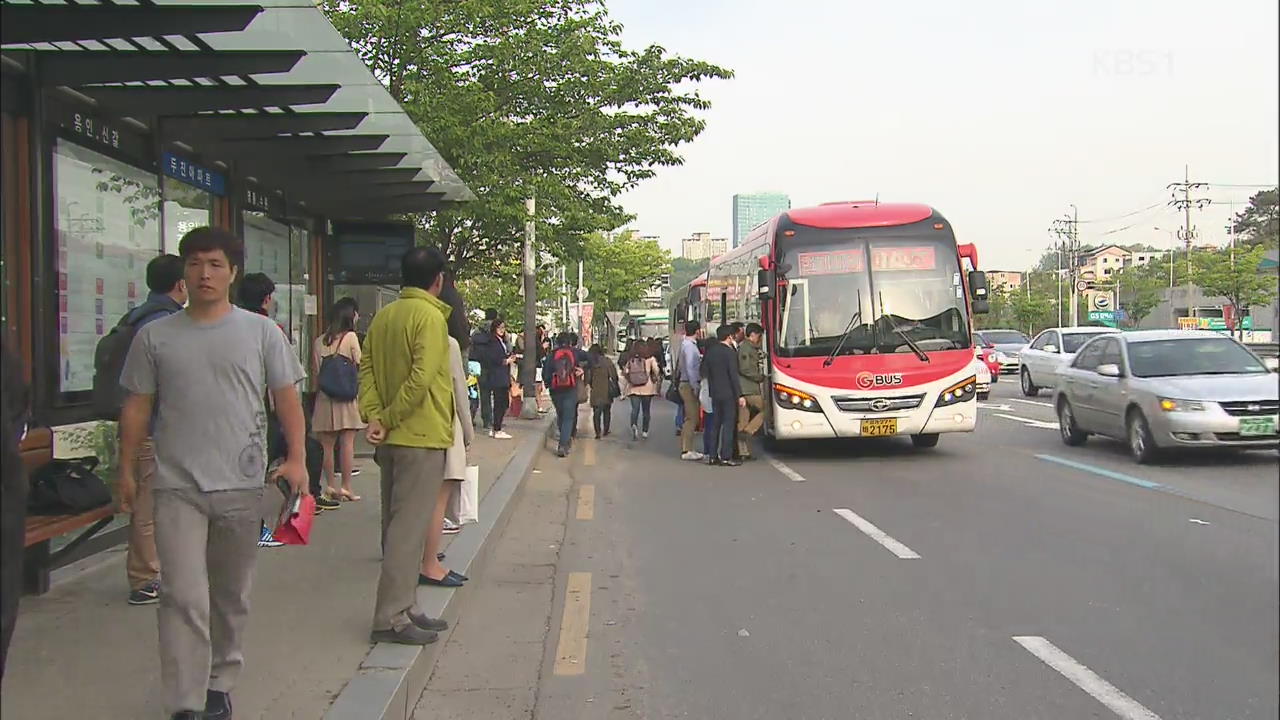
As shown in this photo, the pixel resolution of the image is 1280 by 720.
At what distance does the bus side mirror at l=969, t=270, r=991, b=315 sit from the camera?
14.2 m

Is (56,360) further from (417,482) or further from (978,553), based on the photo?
(978,553)

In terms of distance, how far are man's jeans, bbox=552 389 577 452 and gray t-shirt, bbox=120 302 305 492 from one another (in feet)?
36.1

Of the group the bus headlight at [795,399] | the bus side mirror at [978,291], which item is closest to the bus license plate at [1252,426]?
the bus side mirror at [978,291]

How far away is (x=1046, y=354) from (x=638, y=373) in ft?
42.2

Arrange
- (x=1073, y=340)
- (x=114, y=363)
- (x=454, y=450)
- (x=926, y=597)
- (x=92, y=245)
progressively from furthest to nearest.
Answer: (x=1073, y=340), (x=92, y=245), (x=926, y=597), (x=454, y=450), (x=114, y=363)

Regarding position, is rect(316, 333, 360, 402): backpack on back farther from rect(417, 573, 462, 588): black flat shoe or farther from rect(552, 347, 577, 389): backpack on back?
rect(552, 347, 577, 389): backpack on back

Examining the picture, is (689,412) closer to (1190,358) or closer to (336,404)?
(1190,358)

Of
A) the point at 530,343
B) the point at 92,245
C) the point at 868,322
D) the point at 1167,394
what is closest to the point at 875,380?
the point at 868,322

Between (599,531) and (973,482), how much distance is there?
4676mm

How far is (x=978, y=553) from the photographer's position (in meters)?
8.16

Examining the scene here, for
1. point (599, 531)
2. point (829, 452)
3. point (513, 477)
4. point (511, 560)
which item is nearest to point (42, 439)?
point (511, 560)

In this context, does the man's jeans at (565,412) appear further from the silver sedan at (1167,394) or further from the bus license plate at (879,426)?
the silver sedan at (1167,394)

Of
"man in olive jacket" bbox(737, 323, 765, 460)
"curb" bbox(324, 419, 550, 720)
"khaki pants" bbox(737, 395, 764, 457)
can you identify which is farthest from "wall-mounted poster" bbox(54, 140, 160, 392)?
"khaki pants" bbox(737, 395, 764, 457)

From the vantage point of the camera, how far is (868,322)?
46.1 ft
